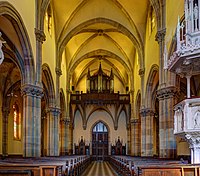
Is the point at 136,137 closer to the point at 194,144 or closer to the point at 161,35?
the point at 161,35

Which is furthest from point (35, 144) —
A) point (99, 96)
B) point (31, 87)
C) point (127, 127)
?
point (127, 127)

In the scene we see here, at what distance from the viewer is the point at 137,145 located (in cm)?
3319

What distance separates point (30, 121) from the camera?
59.0 feet

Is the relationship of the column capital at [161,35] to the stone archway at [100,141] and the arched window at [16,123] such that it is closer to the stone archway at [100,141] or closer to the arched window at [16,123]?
the arched window at [16,123]

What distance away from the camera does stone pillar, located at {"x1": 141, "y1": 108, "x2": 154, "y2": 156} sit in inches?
1019

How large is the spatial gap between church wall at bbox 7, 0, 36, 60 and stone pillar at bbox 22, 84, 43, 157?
194 cm

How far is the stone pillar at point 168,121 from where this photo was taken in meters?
17.7

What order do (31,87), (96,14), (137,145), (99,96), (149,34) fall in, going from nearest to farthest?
1. (31,87)
2. (149,34)
3. (96,14)
4. (137,145)
5. (99,96)

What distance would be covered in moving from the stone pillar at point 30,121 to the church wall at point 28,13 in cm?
194

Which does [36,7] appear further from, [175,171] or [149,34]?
[175,171]

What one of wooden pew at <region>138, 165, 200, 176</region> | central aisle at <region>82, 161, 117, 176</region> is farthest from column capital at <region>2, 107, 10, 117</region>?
wooden pew at <region>138, 165, 200, 176</region>

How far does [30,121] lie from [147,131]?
10555 millimetres

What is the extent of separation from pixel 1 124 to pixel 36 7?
442 inches

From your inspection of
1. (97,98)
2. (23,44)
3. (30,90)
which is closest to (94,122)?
(97,98)
